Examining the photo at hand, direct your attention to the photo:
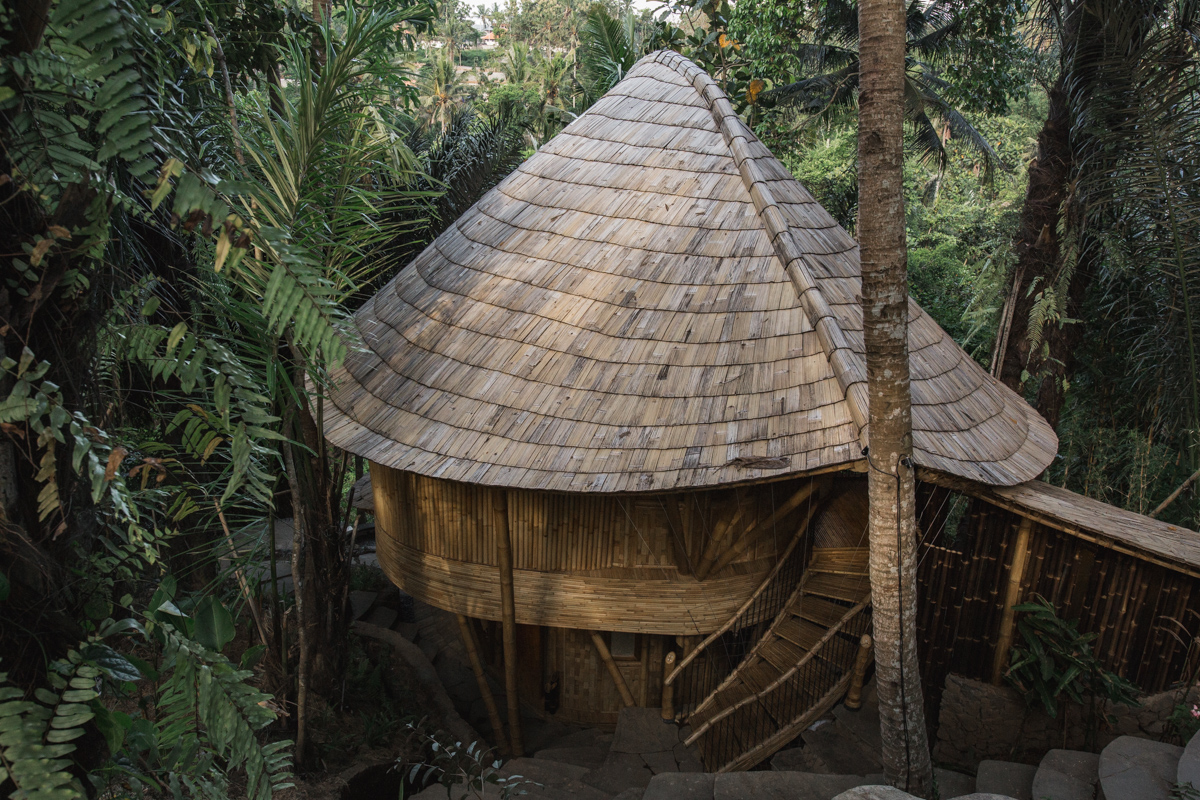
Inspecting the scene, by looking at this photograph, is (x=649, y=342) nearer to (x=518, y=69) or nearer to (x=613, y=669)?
(x=613, y=669)

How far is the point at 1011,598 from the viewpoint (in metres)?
4.78

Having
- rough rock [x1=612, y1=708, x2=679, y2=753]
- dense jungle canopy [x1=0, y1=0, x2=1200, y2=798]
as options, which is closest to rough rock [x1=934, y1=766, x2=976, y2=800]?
rough rock [x1=612, y1=708, x2=679, y2=753]

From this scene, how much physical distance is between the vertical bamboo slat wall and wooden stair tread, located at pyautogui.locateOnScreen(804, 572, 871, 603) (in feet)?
1.81

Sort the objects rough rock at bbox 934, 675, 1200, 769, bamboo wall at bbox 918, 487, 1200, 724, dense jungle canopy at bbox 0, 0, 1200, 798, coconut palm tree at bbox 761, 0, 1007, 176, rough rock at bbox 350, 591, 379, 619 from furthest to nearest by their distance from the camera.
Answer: coconut palm tree at bbox 761, 0, 1007, 176, rough rock at bbox 350, 591, 379, 619, rough rock at bbox 934, 675, 1200, 769, bamboo wall at bbox 918, 487, 1200, 724, dense jungle canopy at bbox 0, 0, 1200, 798

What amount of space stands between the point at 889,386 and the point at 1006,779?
2.39 meters

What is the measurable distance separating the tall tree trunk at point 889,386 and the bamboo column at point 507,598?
2.72 m

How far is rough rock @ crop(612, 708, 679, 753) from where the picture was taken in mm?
6125

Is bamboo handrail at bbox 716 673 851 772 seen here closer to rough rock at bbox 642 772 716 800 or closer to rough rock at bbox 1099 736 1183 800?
rough rock at bbox 642 772 716 800

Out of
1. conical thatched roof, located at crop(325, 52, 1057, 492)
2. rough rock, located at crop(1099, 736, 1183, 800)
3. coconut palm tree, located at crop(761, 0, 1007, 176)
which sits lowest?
rough rock, located at crop(1099, 736, 1183, 800)

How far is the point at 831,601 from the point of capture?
5.83 metres

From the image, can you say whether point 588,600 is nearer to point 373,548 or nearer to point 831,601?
point 831,601

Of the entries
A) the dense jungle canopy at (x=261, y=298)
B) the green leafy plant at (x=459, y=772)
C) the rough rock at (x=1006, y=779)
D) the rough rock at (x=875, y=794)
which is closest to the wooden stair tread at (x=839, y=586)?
the rough rock at (x=1006, y=779)

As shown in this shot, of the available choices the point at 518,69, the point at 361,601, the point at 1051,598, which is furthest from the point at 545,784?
the point at 518,69

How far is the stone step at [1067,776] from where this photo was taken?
395 cm
